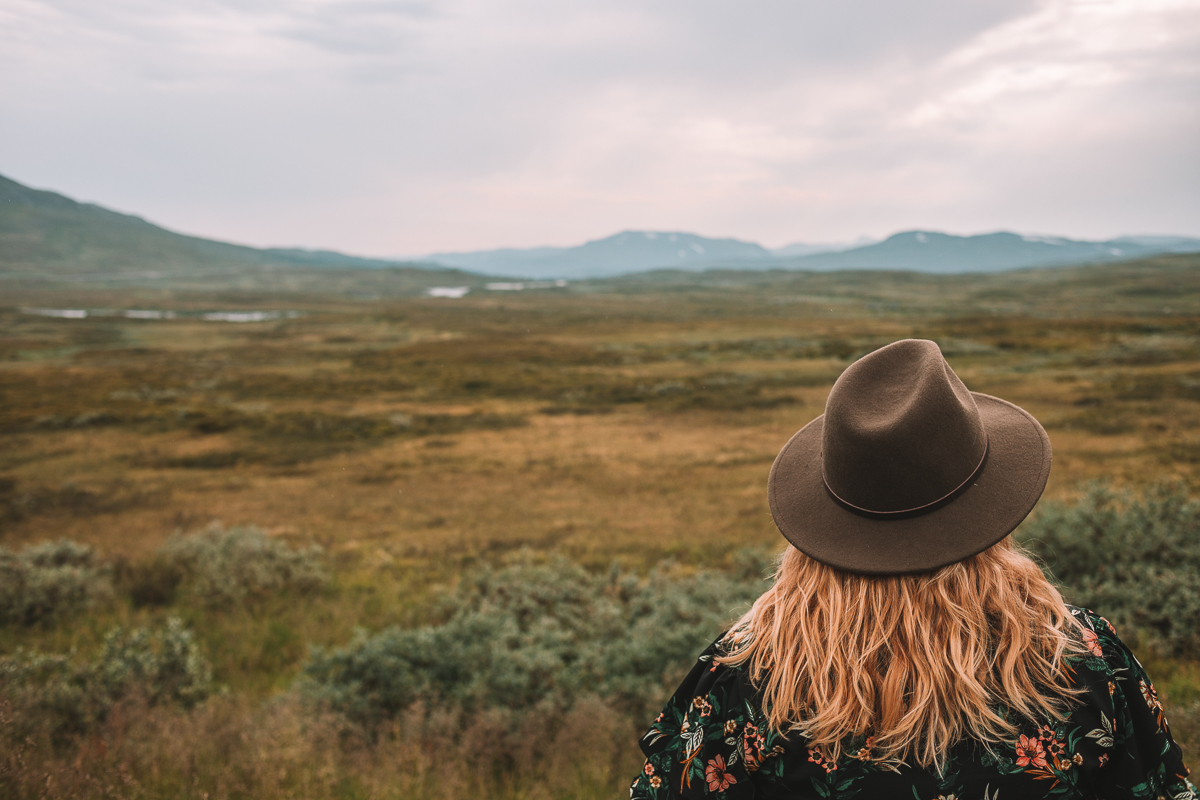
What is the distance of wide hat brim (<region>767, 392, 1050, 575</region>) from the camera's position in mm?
1343

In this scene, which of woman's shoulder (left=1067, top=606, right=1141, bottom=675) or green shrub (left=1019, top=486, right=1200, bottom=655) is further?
green shrub (left=1019, top=486, right=1200, bottom=655)

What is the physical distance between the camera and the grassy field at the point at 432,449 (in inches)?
348

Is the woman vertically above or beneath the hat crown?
beneath

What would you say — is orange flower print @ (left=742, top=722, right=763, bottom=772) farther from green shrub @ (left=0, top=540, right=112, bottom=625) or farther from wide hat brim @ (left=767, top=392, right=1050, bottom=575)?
green shrub @ (left=0, top=540, right=112, bottom=625)

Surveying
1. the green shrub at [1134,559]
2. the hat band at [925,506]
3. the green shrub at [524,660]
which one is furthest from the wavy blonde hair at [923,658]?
the green shrub at [1134,559]

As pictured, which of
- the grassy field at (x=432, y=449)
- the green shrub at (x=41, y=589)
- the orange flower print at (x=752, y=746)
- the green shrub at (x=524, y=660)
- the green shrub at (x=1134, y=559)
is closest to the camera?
the orange flower print at (x=752, y=746)

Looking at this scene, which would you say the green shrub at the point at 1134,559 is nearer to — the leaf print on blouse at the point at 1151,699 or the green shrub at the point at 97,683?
the leaf print on blouse at the point at 1151,699

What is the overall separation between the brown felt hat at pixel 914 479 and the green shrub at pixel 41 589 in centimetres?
1010

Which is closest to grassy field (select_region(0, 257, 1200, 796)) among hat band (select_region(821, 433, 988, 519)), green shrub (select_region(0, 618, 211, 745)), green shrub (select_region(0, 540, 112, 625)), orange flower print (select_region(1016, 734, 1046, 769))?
green shrub (select_region(0, 540, 112, 625))

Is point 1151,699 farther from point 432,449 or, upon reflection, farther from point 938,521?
point 432,449

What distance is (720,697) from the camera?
1577 mm

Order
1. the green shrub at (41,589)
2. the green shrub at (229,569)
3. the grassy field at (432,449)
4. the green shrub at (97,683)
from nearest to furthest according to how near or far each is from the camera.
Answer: the green shrub at (97,683), the green shrub at (41,589), the grassy field at (432,449), the green shrub at (229,569)

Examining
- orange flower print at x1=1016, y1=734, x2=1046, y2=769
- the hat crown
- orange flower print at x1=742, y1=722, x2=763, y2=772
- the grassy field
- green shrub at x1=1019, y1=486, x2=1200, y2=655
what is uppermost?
the hat crown

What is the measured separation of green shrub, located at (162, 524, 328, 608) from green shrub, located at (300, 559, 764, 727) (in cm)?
448
